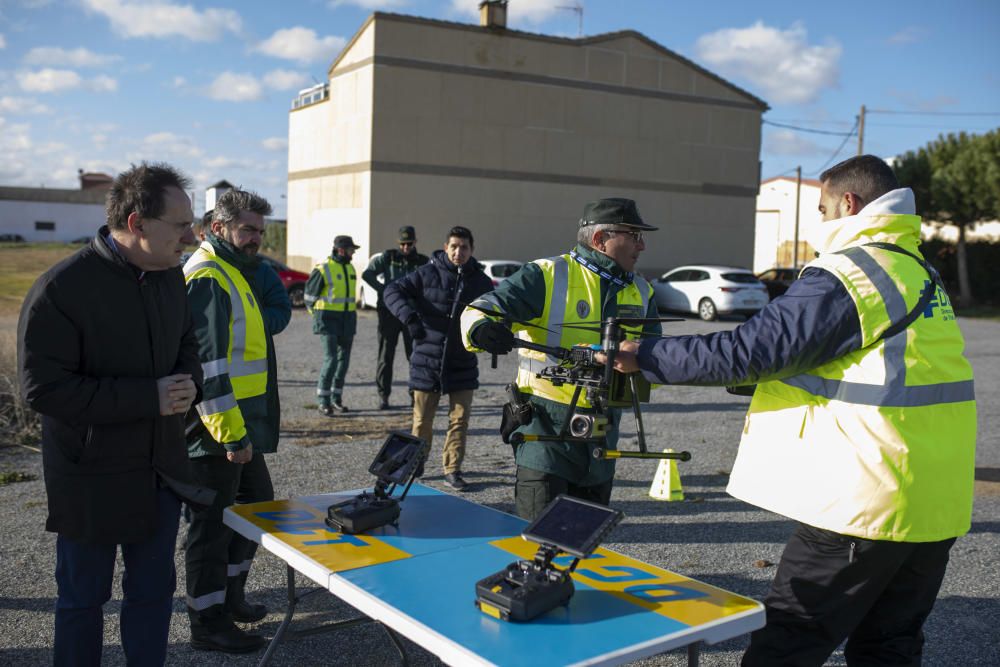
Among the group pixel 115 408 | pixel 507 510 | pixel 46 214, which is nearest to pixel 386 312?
pixel 507 510

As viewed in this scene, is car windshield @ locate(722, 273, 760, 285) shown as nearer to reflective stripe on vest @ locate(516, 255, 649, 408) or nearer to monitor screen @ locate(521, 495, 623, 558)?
reflective stripe on vest @ locate(516, 255, 649, 408)

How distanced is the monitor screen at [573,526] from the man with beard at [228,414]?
1583 mm

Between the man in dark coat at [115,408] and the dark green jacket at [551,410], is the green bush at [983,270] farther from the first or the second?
the man in dark coat at [115,408]

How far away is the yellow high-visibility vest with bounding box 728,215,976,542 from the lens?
261 centimetres

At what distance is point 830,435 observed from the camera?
268 centimetres

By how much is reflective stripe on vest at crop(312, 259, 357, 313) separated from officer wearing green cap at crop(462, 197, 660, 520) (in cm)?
584

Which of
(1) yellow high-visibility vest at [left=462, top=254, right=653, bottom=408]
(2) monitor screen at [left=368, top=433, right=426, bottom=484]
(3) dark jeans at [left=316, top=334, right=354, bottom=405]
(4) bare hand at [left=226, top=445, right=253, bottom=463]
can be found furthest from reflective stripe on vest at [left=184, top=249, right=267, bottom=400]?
(3) dark jeans at [left=316, top=334, right=354, bottom=405]

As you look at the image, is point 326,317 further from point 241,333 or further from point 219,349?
point 219,349

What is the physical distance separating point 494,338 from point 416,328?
150 inches

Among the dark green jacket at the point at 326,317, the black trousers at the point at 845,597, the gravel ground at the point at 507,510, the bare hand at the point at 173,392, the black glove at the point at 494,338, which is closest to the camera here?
the black trousers at the point at 845,597

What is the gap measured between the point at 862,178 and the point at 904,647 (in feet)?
5.12

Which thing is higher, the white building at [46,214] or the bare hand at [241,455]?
the white building at [46,214]

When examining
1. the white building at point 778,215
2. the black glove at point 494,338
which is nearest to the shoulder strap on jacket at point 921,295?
the black glove at point 494,338

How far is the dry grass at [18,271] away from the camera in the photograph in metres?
22.1
